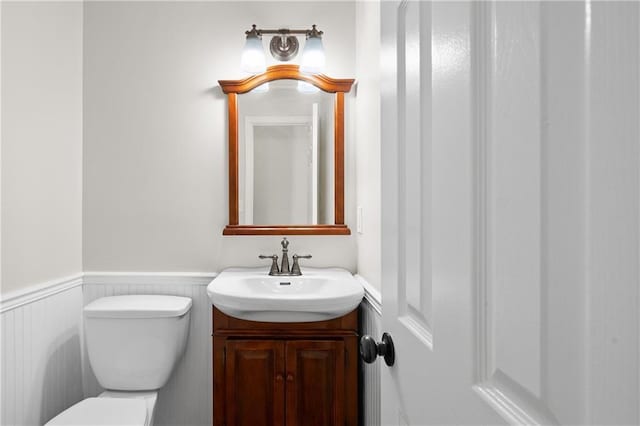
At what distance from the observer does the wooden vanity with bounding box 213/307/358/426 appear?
65.9 inches

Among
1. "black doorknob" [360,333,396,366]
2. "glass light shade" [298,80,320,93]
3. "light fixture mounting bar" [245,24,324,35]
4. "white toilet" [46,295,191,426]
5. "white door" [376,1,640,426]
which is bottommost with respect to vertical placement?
"white toilet" [46,295,191,426]

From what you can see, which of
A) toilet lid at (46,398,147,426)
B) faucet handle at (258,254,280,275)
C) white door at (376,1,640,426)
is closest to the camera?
white door at (376,1,640,426)

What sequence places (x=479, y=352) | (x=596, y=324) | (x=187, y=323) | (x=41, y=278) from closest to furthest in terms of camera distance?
1. (x=596, y=324)
2. (x=479, y=352)
3. (x=41, y=278)
4. (x=187, y=323)

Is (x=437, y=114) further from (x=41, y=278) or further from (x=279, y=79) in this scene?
(x=41, y=278)

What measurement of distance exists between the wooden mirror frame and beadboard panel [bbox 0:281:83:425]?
30.2 inches

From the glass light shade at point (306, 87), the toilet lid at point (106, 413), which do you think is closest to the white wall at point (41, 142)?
the toilet lid at point (106, 413)

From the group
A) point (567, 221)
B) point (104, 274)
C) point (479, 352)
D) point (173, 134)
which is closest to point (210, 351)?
point (104, 274)

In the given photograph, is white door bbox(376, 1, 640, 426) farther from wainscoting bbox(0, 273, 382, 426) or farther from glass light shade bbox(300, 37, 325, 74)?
glass light shade bbox(300, 37, 325, 74)

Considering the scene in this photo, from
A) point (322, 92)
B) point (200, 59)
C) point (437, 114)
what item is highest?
point (200, 59)

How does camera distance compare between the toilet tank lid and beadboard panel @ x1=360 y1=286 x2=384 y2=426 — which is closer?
beadboard panel @ x1=360 y1=286 x2=384 y2=426

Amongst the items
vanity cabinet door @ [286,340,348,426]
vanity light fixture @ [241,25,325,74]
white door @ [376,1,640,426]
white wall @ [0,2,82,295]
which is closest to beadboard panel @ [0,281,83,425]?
white wall @ [0,2,82,295]

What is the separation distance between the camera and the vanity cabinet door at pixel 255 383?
5.48 feet

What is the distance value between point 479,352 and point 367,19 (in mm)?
1610

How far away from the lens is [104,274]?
2.03 meters
